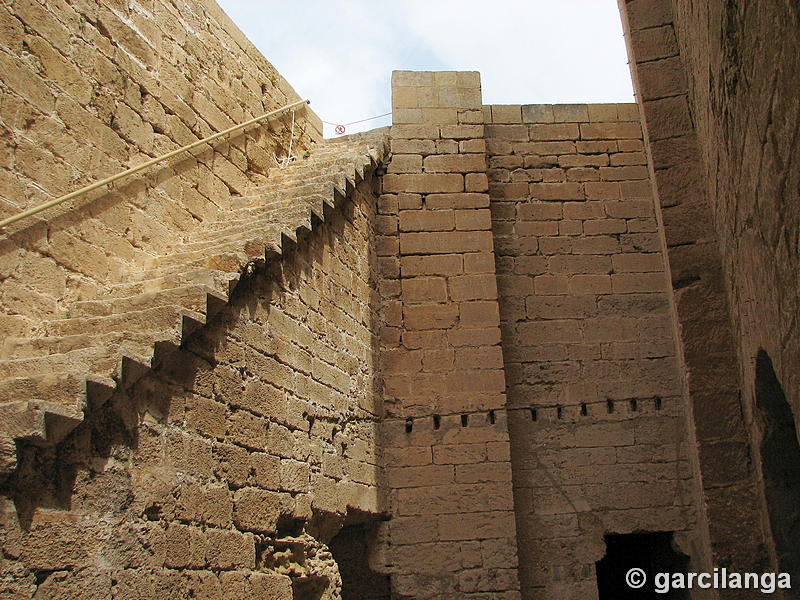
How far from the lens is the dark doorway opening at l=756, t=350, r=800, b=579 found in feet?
13.1

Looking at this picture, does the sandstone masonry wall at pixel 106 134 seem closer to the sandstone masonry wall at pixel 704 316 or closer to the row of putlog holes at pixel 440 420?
the row of putlog holes at pixel 440 420

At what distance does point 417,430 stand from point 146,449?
3166mm

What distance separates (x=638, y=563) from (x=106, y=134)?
6969 mm

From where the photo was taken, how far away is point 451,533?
6184 millimetres

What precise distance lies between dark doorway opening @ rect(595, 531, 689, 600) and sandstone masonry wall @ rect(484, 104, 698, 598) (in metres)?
0.61

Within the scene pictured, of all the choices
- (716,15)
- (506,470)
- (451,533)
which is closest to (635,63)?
(716,15)

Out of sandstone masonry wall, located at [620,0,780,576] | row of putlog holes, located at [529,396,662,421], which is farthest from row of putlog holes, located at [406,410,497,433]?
sandstone masonry wall, located at [620,0,780,576]

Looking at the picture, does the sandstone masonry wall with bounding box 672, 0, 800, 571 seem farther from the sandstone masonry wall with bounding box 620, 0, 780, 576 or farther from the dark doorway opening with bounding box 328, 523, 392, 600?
the dark doorway opening with bounding box 328, 523, 392, 600

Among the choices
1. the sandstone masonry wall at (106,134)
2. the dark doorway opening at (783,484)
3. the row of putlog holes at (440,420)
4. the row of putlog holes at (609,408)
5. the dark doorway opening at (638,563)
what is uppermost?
the sandstone masonry wall at (106,134)

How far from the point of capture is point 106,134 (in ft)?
16.9

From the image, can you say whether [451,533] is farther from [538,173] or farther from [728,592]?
[538,173]

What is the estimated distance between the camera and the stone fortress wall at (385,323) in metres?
3.45

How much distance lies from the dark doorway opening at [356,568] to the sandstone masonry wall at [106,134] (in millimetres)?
2936

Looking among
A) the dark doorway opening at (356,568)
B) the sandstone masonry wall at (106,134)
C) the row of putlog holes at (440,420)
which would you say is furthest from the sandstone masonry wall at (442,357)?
the sandstone masonry wall at (106,134)
